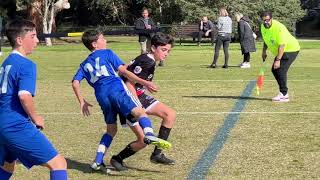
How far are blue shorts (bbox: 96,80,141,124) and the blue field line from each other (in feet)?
3.22

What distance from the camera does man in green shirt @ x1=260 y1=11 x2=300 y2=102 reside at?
11.7 meters

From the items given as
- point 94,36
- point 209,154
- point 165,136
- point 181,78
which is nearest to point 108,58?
point 94,36

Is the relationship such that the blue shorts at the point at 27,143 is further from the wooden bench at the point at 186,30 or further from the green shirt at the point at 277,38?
the wooden bench at the point at 186,30

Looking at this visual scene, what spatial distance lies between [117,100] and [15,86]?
1.71 metres

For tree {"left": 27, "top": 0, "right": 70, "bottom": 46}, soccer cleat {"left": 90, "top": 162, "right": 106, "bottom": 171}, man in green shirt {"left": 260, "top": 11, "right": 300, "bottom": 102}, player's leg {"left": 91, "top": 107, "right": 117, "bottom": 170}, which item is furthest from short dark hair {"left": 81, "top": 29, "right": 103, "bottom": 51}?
tree {"left": 27, "top": 0, "right": 70, "bottom": 46}

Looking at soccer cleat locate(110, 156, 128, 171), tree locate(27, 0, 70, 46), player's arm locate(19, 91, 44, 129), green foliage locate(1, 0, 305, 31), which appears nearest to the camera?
player's arm locate(19, 91, 44, 129)

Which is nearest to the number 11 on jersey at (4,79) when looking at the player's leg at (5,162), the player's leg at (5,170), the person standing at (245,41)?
the player's leg at (5,162)

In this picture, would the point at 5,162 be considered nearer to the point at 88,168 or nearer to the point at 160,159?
the point at 88,168

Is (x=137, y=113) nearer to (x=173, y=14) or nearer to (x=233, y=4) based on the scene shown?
(x=233, y=4)

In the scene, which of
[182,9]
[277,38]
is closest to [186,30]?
[182,9]

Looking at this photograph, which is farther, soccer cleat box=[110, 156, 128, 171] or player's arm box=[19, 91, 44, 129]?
soccer cleat box=[110, 156, 128, 171]

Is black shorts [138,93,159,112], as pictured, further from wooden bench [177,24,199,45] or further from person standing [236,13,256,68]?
wooden bench [177,24,199,45]

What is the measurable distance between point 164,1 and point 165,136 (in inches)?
1453

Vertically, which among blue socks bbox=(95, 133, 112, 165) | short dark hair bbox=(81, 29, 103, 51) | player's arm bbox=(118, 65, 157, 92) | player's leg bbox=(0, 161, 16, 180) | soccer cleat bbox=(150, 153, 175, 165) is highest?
short dark hair bbox=(81, 29, 103, 51)
